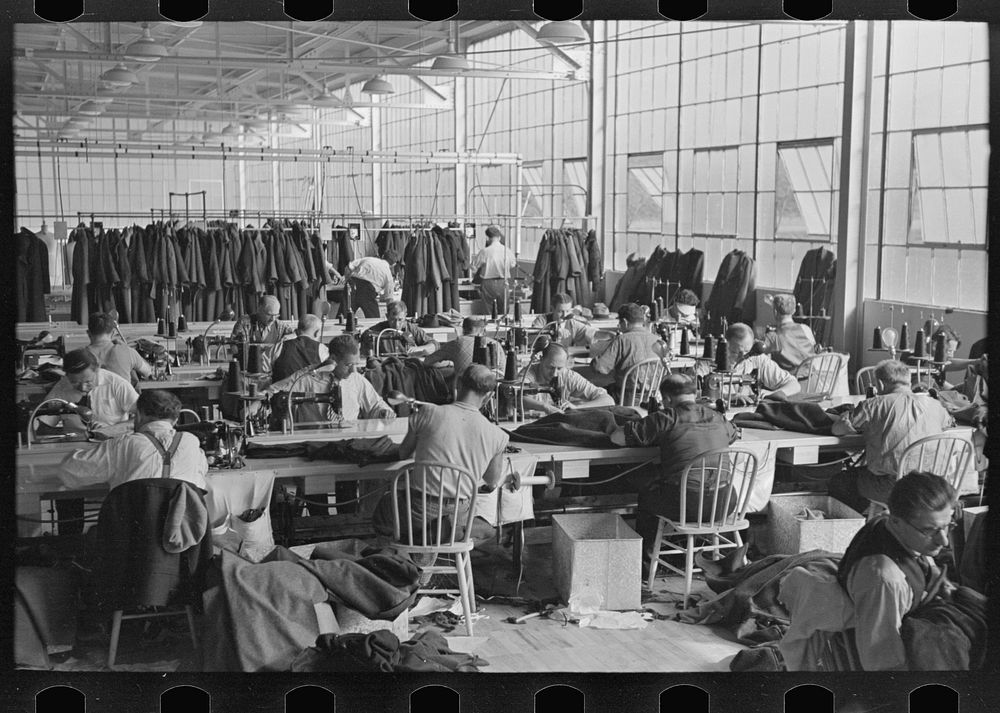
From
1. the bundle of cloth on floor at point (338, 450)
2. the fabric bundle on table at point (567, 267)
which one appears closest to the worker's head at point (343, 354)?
the bundle of cloth on floor at point (338, 450)

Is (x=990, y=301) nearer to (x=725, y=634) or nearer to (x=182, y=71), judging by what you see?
(x=725, y=634)

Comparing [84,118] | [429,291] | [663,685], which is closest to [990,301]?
[663,685]

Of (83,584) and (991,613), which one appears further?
(83,584)

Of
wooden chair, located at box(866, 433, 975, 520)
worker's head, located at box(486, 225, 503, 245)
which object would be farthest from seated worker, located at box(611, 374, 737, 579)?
worker's head, located at box(486, 225, 503, 245)

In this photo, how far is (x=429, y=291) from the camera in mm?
15164

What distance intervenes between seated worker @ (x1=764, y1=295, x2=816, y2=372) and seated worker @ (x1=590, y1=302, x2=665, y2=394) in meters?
1.03

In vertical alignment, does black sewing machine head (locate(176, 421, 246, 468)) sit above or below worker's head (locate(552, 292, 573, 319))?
below

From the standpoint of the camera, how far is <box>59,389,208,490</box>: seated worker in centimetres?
524

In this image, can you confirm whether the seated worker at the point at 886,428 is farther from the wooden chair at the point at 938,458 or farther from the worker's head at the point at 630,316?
the worker's head at the point at 630,316

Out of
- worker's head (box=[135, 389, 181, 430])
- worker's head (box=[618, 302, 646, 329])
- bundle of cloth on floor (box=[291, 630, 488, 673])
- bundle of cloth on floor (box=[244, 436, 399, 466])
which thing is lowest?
bundle of cloth on floor (box=[291, 630, 488, 673])

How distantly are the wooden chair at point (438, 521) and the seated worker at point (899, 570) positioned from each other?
6.32 feet

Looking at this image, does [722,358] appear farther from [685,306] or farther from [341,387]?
[685,306]

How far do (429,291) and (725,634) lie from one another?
1002cm

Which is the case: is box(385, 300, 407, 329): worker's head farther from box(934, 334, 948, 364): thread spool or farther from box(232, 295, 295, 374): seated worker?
box(934, 334, 948, 364): thread spool
